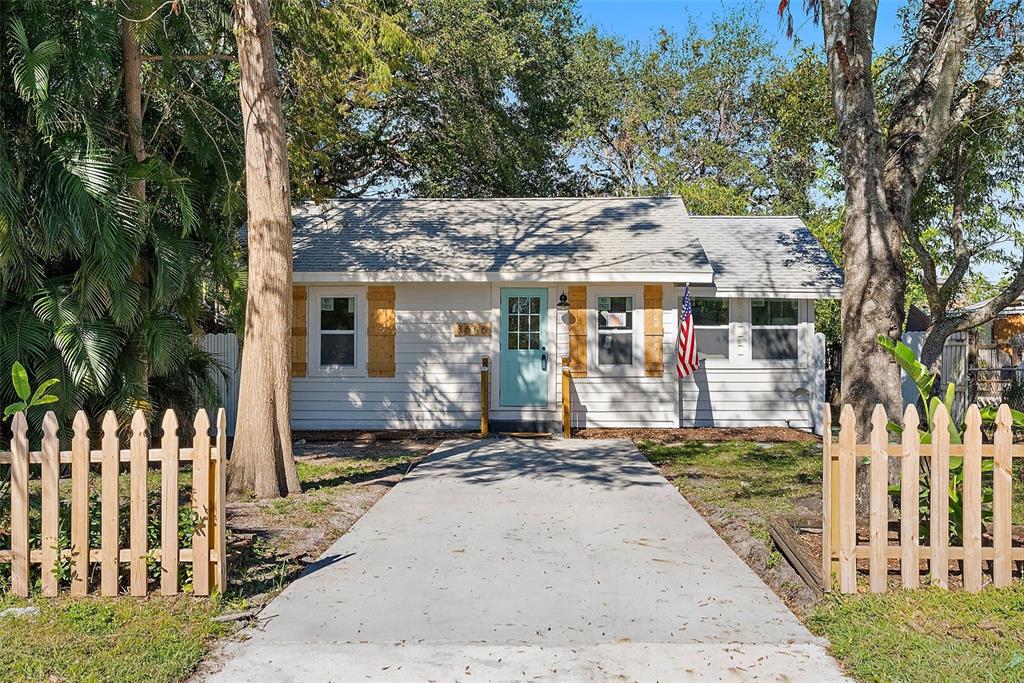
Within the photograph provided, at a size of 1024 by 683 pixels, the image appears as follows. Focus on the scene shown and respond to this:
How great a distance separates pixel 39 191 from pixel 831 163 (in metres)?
20.2

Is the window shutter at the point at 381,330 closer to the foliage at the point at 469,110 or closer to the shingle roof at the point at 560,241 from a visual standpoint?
the shingle roof at the point at 560,241

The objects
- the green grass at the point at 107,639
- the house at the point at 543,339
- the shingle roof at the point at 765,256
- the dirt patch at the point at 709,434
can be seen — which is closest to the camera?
the green grass at the point at 107,639

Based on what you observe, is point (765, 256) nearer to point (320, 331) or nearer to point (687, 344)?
point (687, 344)

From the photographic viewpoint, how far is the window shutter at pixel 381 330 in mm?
15359

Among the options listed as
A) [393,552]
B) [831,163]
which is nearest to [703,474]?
[393,552]

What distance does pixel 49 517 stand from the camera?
5.32 metres

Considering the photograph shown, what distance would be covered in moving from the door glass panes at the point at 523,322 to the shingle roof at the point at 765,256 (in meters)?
3.20

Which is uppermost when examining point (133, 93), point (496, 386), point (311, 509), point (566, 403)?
point (133, 93)

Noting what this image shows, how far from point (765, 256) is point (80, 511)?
537 inches

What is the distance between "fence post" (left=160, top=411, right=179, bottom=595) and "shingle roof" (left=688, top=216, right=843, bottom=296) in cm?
1161

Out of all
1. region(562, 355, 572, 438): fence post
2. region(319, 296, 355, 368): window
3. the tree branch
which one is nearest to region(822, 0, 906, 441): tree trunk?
the tree branch

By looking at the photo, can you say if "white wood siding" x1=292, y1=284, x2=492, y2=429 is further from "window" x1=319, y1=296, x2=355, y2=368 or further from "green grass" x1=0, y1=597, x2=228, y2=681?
"green grass" x1=0, y1=597, x2=228, y2=681

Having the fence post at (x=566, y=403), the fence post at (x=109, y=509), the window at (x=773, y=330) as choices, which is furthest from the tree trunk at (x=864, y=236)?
the window at (x=773, y=330)

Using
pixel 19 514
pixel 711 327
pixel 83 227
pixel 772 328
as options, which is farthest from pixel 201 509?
pixel 772 328
